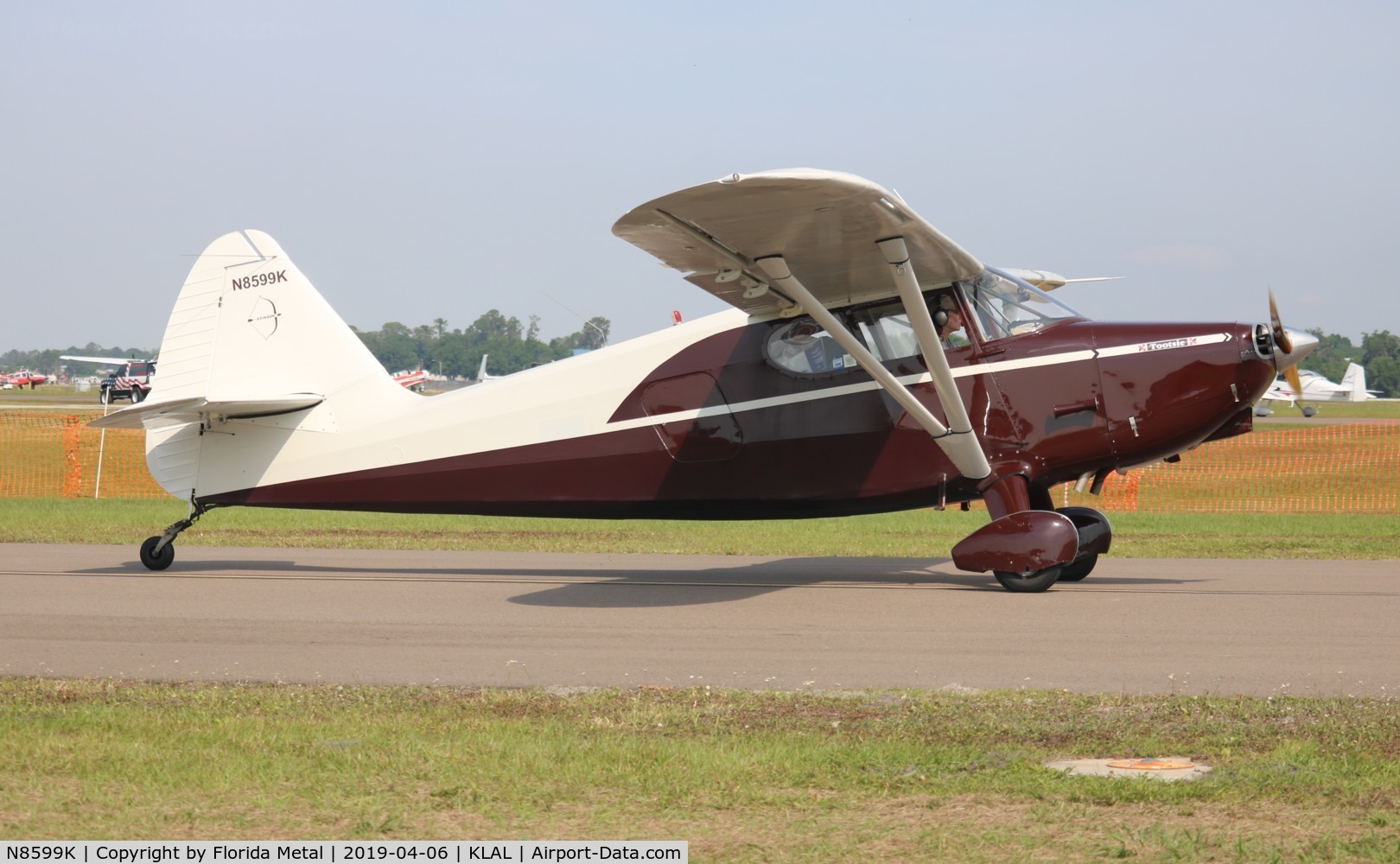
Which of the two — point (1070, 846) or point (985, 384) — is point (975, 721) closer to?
point (1070, 846)

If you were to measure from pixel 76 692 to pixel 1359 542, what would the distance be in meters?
14.0

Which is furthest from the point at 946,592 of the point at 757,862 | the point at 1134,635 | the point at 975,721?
the point at 757,862

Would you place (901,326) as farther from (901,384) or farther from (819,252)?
(819,252)

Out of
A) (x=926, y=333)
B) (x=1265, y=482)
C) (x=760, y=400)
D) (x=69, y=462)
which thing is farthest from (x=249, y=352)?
(x=1265, y=482)

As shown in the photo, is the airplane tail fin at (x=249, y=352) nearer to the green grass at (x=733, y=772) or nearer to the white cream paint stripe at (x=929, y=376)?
the white cream paint stripe at (x=929, y=376)

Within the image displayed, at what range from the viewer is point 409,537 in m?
17.0

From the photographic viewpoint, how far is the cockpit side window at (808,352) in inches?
451

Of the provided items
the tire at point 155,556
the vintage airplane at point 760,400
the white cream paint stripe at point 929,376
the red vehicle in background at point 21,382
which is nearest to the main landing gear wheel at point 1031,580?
the vintage airplane at point 760,400

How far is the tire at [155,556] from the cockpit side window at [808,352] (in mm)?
6564

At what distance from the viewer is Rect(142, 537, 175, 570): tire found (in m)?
13.2

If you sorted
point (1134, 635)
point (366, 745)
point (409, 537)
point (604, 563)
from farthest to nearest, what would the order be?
point (409, 537) < point (604, 563) < point (1134, 635) < point (366, 745)

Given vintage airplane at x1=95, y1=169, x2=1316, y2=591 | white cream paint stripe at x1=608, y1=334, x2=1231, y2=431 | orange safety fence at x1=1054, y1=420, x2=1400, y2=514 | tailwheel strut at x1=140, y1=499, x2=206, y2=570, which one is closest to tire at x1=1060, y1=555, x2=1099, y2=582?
vintage airplane at x1=95, y1=169, x2=1316, y2=591

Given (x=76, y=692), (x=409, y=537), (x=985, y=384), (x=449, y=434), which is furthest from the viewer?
(x=409, y=537)

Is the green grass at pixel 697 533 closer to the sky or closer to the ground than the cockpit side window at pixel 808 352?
closer to the ground
